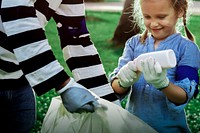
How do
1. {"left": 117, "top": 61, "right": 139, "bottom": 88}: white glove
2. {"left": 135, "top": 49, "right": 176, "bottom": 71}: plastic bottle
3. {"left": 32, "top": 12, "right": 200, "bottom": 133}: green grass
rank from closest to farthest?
{"left": 135, "top": 49, "right": 176, "bottom": 71}: plastic bottle
{"left": 117, "top": 61, "right": 139, "bottom": 88}: white glove
{"left": 32, "top": 12, "right": 200, "bottom": 133}: green grass

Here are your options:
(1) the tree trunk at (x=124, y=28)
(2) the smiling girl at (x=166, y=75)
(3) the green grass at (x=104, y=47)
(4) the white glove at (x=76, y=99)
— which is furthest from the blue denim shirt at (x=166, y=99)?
(1) the tree trunk at (x=124, y=28)

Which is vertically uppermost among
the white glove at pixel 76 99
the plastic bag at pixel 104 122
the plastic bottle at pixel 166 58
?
the plastic bottle at pixel 166 58

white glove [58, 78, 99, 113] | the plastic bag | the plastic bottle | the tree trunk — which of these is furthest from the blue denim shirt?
the tree trunk

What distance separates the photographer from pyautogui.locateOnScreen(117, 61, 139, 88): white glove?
2.21 meters

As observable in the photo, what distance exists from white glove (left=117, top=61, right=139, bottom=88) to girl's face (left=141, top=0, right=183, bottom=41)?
0.26 meters

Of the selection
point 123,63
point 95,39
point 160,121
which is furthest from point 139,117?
point 95,39

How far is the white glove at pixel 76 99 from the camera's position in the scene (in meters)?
1.95

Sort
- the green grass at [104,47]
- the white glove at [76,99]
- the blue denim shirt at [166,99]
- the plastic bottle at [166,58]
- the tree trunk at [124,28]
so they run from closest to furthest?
1. the white glove at [76,99]
2. the plastic bottle at [166,58]
3. the blue denim shirt at [166,99]
4. the green grass at [104,47]
5. the tree trunk at [124,28]

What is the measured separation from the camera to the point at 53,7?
2414 mm

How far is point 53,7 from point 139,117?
0.61 m

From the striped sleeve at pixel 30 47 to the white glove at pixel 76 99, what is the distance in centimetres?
4

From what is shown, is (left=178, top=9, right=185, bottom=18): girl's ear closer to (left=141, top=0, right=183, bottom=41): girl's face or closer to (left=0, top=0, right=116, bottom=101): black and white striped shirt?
(left=141, top=0, right=183, bottom=41): girl's face

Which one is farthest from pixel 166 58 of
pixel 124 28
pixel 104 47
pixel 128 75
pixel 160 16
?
pixel 104 47

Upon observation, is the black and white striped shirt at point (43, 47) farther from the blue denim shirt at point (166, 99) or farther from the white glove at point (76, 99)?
the blue denim shirt at point (166, 99)
